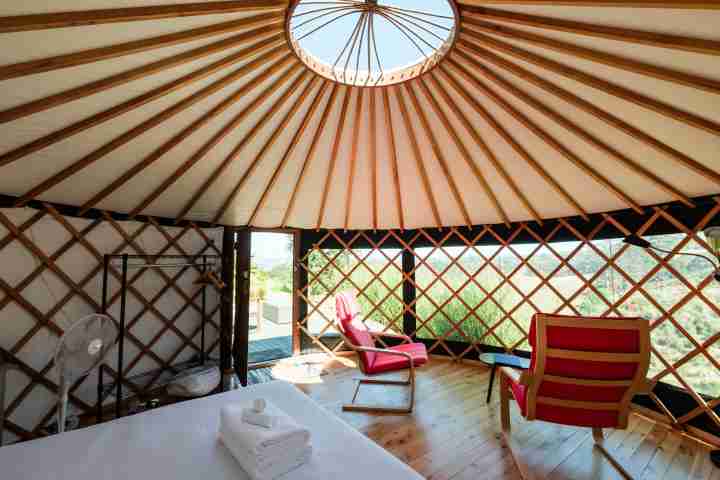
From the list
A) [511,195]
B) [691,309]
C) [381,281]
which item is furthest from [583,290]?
[381,281]

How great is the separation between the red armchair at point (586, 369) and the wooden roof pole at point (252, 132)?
180cm

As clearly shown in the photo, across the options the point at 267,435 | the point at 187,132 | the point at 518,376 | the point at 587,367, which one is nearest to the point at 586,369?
the point at 587,367

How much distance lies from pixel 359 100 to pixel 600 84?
3.95ft

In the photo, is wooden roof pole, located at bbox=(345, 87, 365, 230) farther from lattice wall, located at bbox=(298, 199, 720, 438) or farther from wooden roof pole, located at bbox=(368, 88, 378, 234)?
lattice wall, located at bbox=(298, 199, 720, 438)

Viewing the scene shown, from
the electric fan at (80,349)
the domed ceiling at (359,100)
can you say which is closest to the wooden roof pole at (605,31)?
the domed ceiling at (359,100)

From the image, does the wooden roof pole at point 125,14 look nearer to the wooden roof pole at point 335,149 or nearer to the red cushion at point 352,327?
the wooden roof pole at point 335,149

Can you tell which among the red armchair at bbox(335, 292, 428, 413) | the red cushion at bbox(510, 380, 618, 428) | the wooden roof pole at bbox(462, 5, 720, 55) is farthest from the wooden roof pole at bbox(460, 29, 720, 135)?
the red armchair at bbox(335, 292, 428, 413)

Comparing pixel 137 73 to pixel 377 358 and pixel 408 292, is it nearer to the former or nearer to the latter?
pixel 377 358

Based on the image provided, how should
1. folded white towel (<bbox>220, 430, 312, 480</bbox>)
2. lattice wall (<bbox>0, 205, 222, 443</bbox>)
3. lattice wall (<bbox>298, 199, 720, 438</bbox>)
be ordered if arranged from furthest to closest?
lattice wall (<bbox>298, 199, 720, 438</bbox>), lattice wall (<bbox>0, 205, 222, 443</bbox>), folded white towel (<bbox>220, 430, 312, 480</bbox>)

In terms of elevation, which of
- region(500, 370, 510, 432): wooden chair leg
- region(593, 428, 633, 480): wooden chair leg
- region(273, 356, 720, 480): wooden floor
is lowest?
region(273, 356, 720, 480): wooden floor

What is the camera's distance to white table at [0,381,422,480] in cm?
99

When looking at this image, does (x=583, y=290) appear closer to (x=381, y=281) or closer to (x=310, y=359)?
(x=381, y=281)

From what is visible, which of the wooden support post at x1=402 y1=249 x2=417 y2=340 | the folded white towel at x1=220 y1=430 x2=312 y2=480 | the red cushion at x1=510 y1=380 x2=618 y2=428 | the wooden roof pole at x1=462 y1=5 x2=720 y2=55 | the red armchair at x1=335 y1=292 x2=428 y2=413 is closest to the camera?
the folded white towel at x1=220 y1=430 x2=312 y2=480

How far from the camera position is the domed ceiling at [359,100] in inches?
47.3
